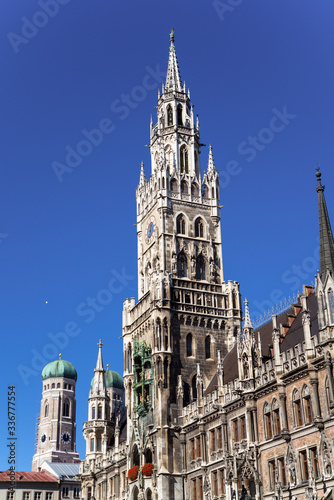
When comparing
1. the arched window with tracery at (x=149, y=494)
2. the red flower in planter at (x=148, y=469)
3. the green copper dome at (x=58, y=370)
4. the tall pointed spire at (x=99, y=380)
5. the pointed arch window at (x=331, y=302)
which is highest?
the green copper dome at (x=58, y=370)

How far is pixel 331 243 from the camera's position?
43.9 m

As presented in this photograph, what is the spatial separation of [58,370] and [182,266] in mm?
98938

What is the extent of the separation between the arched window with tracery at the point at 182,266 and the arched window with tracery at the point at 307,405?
2468 centimetres

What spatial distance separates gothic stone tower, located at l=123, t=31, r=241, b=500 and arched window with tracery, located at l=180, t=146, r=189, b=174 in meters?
0.11

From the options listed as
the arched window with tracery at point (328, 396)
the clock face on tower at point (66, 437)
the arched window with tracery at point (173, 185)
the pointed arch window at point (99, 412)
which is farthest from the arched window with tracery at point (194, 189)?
the clock face on tower at point (66, 437)

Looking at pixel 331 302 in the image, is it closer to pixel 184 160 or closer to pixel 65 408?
pixel 184 160

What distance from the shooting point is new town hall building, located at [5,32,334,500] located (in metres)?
43.0

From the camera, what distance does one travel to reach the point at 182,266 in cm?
6644

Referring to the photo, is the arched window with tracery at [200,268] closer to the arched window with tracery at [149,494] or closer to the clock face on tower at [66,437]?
the arched window with tracery at [149,494]

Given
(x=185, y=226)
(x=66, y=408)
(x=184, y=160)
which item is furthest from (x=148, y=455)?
(x=66, y=408)

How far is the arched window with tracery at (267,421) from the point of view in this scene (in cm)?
4662

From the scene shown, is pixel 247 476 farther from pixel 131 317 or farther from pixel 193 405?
pixel 131 317

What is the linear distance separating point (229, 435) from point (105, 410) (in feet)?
100

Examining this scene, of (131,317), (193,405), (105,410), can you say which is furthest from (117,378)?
(193,405)
